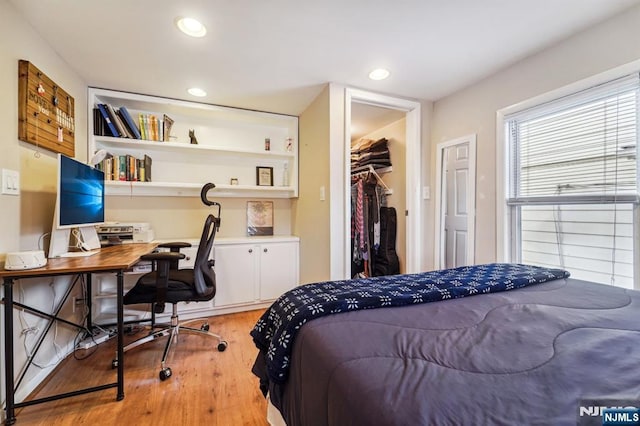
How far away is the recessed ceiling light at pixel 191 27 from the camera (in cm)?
172

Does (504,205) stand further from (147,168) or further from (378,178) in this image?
(147,168)

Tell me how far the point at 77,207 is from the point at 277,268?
5.88 ft

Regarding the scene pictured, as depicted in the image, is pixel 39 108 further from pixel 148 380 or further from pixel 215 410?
pixel 215 410

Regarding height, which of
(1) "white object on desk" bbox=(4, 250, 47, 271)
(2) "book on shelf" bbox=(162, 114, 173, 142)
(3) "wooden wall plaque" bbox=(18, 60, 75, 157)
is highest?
(2) "book on shelf" bbox=(162, 114, 173, 142)

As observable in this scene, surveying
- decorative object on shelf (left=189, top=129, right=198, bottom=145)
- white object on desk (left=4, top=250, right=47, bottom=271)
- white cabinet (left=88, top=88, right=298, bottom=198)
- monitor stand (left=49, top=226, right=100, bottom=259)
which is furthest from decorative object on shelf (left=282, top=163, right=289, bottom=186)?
white object on desk (left=4, top=250, right=47, bottom=271)

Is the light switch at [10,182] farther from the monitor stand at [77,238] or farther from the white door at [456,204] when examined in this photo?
the white door at [456,204]

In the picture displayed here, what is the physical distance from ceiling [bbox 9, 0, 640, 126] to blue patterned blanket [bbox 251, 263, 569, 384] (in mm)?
1497

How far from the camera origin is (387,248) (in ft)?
10.7

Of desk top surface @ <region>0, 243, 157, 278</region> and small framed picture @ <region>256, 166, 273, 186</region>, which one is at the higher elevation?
small framed picture @ <region>256, 166, 273, 186</region>

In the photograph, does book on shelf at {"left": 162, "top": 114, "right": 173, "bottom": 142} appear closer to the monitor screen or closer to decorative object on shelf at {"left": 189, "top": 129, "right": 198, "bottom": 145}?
decorative object on shelf at {"left": 189, "top": 129, "right": 198, "bottom": 145}

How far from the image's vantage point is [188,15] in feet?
5.47

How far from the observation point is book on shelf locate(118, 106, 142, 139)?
2.67 m

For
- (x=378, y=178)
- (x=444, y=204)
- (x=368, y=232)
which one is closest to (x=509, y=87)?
(x=444, y=204)

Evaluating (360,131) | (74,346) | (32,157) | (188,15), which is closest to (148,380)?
(74,346)
